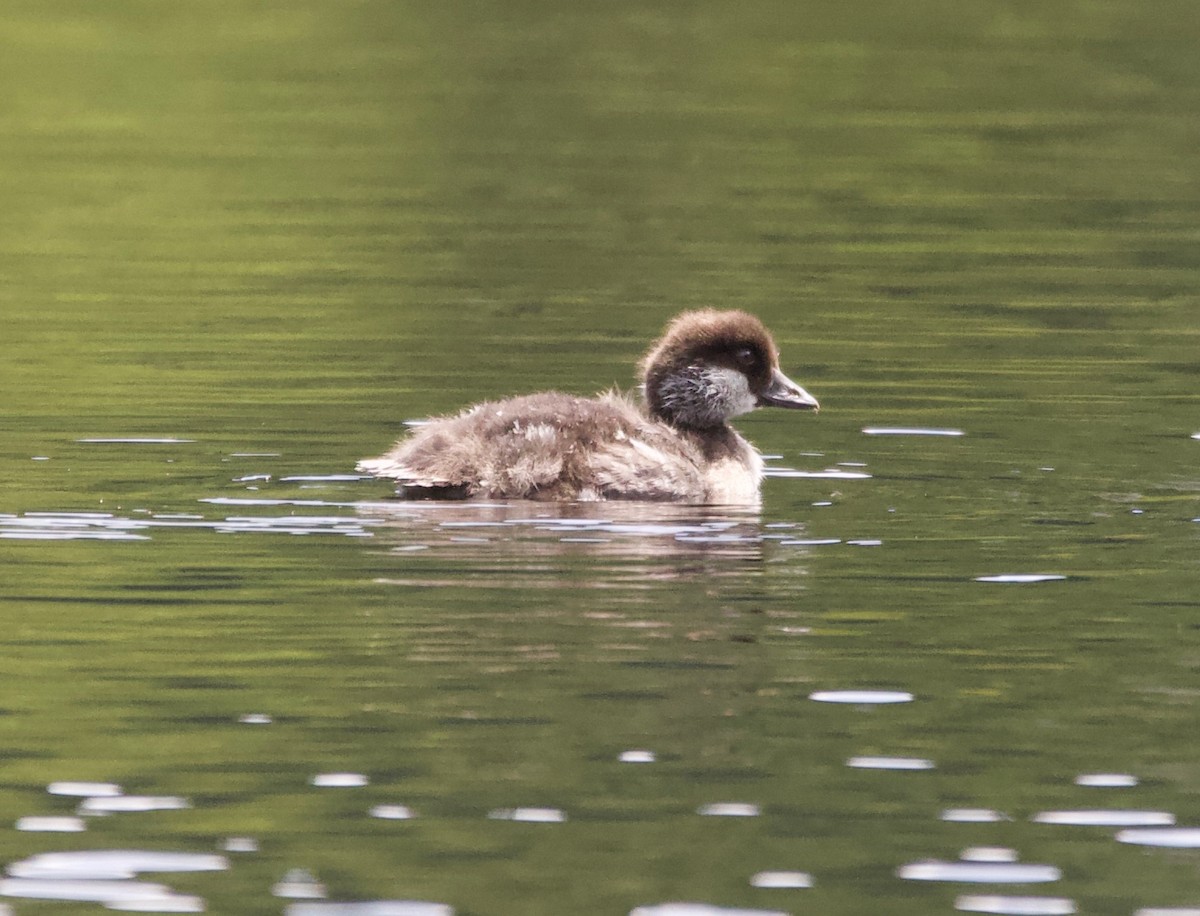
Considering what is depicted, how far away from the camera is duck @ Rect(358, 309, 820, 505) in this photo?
12.4 meters

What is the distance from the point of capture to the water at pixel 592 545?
311 inches

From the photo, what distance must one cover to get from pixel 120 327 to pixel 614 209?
23.3 ft

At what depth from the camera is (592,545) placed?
37.6 ft

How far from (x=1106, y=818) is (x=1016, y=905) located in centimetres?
83

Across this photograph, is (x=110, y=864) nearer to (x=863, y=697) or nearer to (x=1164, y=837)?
(x=863, y=697)

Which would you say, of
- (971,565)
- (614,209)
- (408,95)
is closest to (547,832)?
(971,565)

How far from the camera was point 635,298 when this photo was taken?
1898cm

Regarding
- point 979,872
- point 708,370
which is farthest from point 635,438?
point 979,872

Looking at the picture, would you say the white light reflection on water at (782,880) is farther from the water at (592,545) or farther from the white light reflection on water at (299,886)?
the white light reflection on water at (299,886)

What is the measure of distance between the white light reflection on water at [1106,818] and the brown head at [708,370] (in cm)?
583

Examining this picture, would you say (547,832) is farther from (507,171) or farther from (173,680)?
(507,171)

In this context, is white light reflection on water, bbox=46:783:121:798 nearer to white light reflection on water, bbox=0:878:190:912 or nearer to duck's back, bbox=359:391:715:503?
white light reflection on water, bbox=0:878:190:912

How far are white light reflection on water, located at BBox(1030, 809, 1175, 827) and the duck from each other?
4680mm

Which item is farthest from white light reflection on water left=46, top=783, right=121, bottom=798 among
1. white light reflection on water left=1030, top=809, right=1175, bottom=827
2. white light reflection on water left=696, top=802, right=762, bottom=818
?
white light reflection on water left=1030, top=809, right=1175, bottom=827
